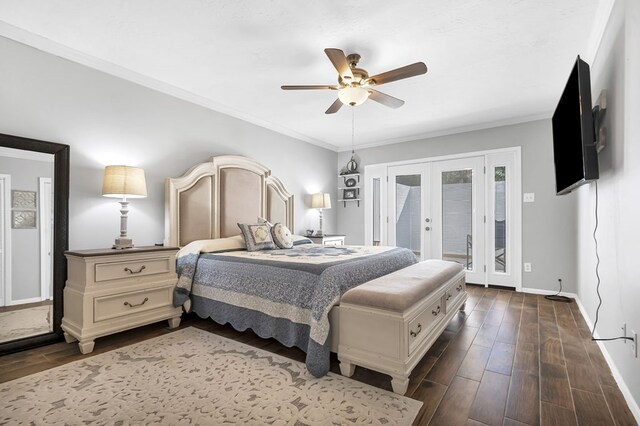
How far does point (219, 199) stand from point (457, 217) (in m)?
3.67

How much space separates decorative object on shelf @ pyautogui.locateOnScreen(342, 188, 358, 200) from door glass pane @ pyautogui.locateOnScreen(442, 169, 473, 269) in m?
1.67

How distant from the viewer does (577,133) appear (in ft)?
6.79

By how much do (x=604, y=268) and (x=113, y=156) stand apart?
4292 millimetres

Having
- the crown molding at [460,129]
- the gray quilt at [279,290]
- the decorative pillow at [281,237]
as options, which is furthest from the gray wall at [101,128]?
the crown molding at [460,129]

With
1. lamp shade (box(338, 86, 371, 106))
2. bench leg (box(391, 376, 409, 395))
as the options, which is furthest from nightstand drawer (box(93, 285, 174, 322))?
lamp shade (box(338, 86, 371, 106))

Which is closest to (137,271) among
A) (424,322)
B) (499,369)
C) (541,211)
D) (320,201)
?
(424,322)

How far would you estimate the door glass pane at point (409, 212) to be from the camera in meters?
5.38

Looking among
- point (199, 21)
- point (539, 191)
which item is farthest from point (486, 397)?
point (539, 191)

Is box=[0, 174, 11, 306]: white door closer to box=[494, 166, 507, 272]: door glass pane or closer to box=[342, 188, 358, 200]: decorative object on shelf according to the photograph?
box=[342, 188, 358, 200]: decorative object on shelf

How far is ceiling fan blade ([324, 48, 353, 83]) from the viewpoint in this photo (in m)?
2.20

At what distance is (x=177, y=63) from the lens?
295 cm

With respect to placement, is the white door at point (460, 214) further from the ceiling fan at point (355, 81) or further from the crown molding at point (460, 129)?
the ceiling fan at point (355, 81)

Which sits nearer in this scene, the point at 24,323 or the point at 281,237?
the point at 24,323

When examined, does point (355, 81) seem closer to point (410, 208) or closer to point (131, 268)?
point (131, 268)
